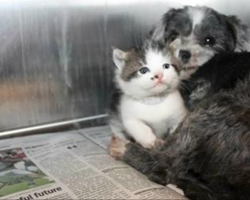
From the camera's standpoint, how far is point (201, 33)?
1.69m

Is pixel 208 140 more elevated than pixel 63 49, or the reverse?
pixel 63 49

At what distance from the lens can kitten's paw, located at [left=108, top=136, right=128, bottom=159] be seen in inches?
58.1

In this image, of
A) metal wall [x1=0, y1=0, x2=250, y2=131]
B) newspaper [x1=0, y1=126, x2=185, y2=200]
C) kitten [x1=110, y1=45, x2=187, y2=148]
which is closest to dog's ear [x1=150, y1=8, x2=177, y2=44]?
metal wall [x1=0, y1=0, x2=250, y2=131]

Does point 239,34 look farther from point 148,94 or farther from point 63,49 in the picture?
point 63,49

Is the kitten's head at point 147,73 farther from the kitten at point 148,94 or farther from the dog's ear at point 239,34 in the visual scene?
the dog's ear at point 239,34

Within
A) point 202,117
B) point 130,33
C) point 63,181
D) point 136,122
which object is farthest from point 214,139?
point 130,33

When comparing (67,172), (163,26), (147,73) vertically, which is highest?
(163,26)

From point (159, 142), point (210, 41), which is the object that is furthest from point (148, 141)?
point (210, 41)

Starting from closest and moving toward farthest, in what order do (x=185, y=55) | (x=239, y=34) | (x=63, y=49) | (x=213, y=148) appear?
(x=213, y=148) → (x=185, y=55) → (x=239, y=34) → (x=63, y=49)

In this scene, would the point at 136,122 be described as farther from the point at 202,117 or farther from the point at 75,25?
the point at 75,25

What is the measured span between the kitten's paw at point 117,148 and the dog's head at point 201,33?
1.20 ft

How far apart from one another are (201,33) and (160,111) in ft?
1.31

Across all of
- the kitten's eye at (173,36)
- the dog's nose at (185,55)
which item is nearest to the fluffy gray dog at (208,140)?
the dog's nose at (185,55)

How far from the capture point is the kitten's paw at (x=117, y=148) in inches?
58.1
